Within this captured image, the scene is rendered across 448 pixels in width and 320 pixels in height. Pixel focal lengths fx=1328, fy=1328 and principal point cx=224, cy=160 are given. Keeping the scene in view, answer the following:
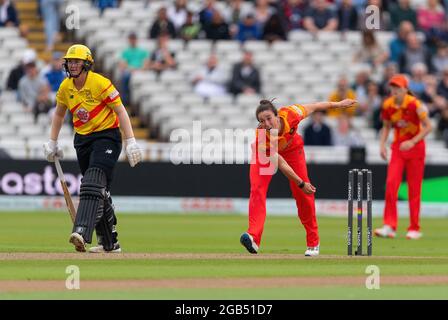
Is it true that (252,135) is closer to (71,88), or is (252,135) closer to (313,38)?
(313,38)

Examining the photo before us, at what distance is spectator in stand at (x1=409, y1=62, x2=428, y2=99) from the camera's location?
2506 cm

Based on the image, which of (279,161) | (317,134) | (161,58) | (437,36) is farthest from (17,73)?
(279,161)

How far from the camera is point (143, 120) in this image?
24.6 metres

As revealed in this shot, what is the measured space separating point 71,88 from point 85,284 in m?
2.97

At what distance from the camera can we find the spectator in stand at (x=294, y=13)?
26.9 metres

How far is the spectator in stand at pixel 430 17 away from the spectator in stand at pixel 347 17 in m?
1.45

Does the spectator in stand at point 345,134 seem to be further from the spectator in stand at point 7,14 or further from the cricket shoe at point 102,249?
the cricket shoe at point 102,249

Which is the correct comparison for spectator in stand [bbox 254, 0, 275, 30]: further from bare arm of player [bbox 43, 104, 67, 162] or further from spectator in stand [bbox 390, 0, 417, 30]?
bare arm of player [bbox 43, 104, 67, 162]

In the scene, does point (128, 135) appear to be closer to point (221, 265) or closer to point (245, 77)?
point (221, 265)

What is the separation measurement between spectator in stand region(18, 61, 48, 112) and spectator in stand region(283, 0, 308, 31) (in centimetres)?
563

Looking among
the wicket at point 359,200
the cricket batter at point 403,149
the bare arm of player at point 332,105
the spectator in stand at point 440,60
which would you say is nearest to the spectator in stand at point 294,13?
the spectator in stand at point 440,60

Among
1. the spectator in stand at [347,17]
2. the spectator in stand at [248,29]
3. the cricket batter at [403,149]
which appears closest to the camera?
the cricket batter at [403,149]

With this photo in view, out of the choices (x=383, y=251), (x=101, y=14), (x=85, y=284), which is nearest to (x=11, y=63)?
(x=101, y=14)

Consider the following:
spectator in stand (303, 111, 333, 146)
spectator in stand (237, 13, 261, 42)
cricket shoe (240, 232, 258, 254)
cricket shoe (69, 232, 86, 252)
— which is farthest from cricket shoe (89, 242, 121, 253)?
spectator in stand (237, 13, 261, 42)
